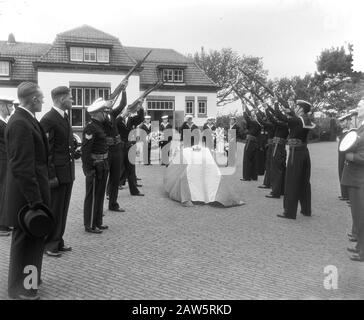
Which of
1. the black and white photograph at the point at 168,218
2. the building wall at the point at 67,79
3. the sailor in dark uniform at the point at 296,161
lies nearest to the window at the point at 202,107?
the building wall at the point at 67,79

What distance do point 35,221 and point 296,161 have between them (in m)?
5.68

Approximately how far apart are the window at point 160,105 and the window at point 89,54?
6.49 meters

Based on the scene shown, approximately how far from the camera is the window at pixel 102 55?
33.3 metres

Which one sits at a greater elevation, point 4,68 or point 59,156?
point 4,68

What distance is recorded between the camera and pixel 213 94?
1594 inches

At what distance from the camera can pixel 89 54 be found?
33.1 metres

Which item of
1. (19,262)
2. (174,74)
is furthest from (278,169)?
(174,74)

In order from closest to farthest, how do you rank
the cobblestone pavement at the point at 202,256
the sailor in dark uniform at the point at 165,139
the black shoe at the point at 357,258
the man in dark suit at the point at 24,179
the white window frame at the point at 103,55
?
1. the man in dark suit at the point at 24,179
2. the cobblestone pavement at the point at 202,256
3. the black shoe at the point at 357,258
4. the sailor in dark uniform at the point at 165,139
5. the white window frame at the point at 103,55

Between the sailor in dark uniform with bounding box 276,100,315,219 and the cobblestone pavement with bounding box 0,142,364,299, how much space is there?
14.7 inches

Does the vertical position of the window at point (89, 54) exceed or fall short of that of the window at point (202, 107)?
it exceeds it

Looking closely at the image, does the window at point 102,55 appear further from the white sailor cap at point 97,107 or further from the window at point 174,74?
the white sailor cap at point 97,107

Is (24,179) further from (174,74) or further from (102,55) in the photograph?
(174,74)

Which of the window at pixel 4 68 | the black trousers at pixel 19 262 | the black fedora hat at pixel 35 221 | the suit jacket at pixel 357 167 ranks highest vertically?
the window at pixel 4 68

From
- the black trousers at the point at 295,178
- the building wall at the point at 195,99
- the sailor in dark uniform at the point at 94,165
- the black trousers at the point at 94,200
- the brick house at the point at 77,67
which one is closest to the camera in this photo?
the sailor in dark uniform at the point at 94,165
